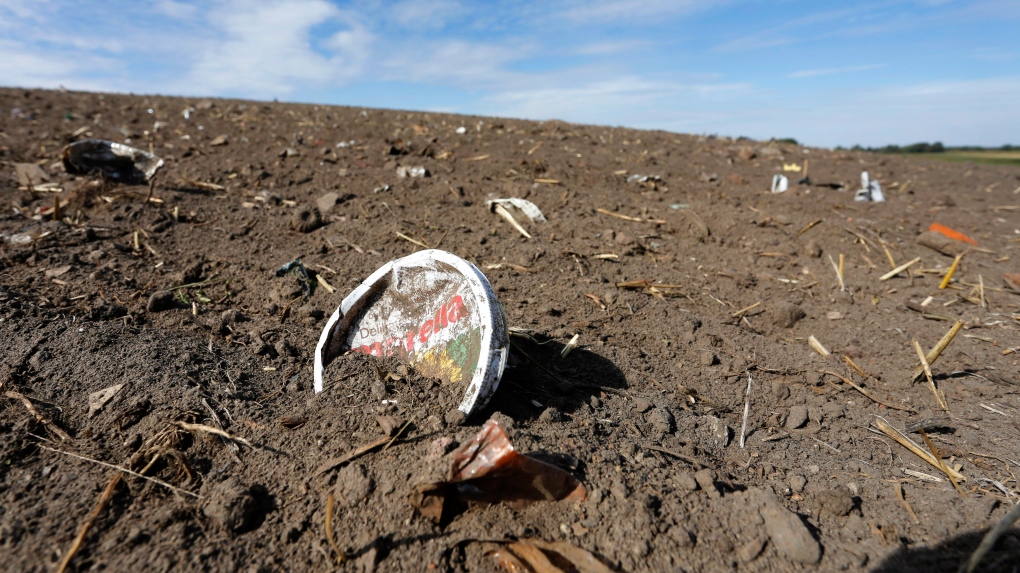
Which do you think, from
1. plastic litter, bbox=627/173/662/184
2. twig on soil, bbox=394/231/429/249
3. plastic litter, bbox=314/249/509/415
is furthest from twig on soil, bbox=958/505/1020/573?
plastic litter, bbox=627/173/662/184

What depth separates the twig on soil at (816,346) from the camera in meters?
3.35

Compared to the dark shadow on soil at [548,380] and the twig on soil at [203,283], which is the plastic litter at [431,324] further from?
the twig on soil at [203,283]

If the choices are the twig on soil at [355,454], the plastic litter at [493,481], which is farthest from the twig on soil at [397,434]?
the plastic litter at [493,481]

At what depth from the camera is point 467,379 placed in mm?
2359

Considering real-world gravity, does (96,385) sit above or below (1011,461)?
above

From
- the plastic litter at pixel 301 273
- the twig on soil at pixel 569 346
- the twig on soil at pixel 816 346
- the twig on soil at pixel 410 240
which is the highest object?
the twig on soil at pixel 410 240

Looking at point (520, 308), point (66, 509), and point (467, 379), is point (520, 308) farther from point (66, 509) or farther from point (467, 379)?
point (66, 509)

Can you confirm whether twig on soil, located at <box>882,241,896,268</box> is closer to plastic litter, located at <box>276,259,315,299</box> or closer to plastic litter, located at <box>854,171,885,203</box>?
plastic litter, located at <box>854,171,885,203</box>

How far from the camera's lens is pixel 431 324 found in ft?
8.49

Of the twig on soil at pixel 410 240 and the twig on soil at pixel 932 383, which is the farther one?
the twig on soil at pixel 410 240

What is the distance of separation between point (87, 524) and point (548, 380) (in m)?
1.91

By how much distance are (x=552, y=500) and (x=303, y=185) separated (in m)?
4.91

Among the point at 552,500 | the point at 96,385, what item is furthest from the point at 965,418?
the point at 96,385

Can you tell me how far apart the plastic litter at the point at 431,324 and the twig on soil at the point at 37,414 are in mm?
989
